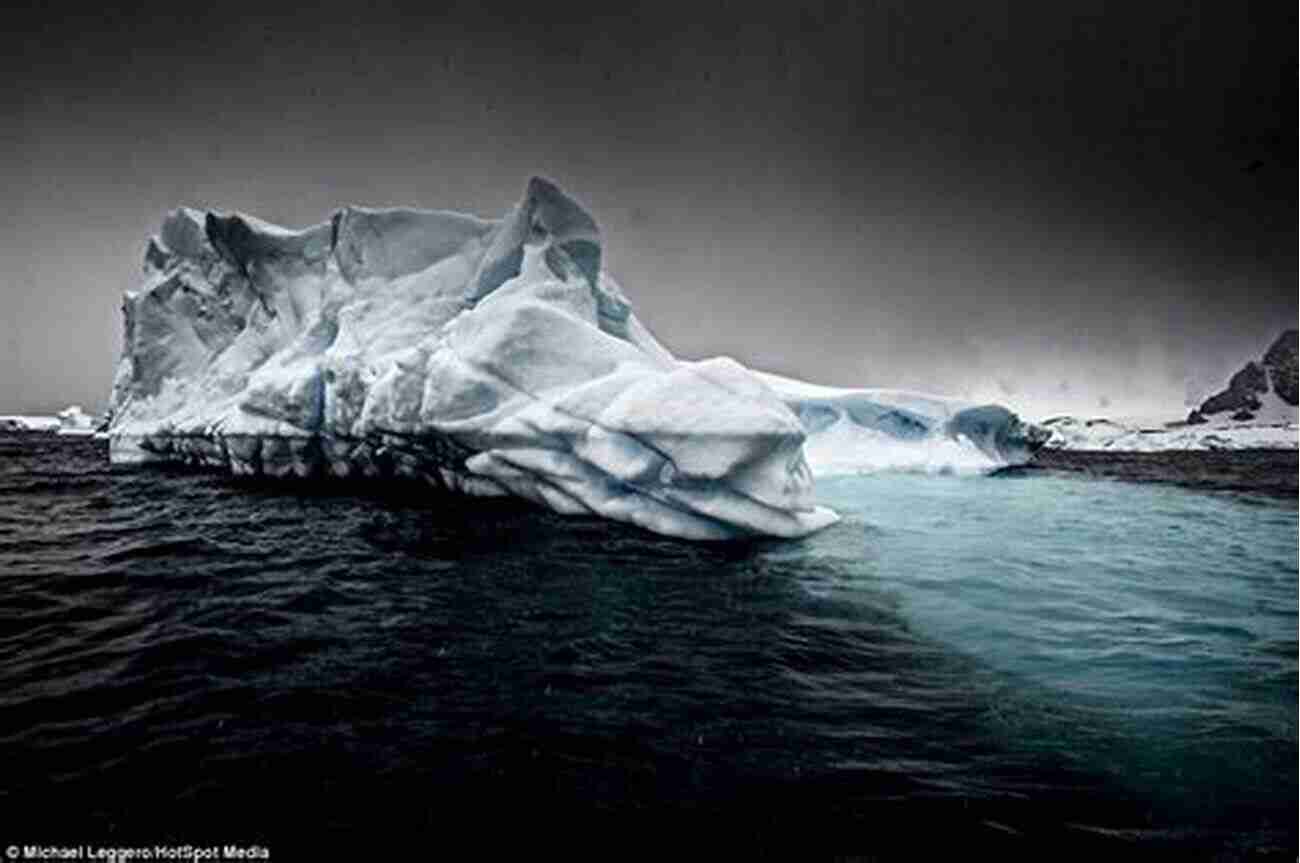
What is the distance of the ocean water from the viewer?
3000mm

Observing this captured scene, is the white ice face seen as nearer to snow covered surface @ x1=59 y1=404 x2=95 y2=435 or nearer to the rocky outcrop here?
snow covered surface @ x1=59 y1=404 x2=95 y2=435

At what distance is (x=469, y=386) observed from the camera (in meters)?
11.5

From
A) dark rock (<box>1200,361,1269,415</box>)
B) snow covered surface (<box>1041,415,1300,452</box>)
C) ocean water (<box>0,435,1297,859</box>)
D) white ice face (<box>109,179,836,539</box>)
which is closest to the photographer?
ocean water (<box>0,435,1297,859</box>)

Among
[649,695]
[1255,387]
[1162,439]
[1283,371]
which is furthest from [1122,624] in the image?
[1255,387]

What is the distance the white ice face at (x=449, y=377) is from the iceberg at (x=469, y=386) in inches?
1.7

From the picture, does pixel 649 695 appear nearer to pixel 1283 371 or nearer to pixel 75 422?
pixel 75 422

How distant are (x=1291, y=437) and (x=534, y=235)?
Result: 8393 centimetres

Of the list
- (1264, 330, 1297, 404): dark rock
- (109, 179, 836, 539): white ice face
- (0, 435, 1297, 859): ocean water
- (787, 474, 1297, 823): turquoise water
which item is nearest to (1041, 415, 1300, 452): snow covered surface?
(1264, 330, 1297, 404): dark rock

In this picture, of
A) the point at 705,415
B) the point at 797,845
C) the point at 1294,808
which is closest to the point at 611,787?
the point at 797,845

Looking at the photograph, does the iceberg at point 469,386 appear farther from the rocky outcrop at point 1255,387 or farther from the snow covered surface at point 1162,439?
the rocky outcrop at point 1255,387

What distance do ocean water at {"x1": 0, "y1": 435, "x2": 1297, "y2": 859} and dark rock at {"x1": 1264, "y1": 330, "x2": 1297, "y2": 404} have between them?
372 feet

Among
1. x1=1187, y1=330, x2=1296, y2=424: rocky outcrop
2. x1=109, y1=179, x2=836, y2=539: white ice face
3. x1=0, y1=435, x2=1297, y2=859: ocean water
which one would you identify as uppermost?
x1=1187, y1=330, x2=1296, y2=424: rocky outcrop

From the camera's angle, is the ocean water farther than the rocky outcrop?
No

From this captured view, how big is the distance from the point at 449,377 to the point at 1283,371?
129 metres
